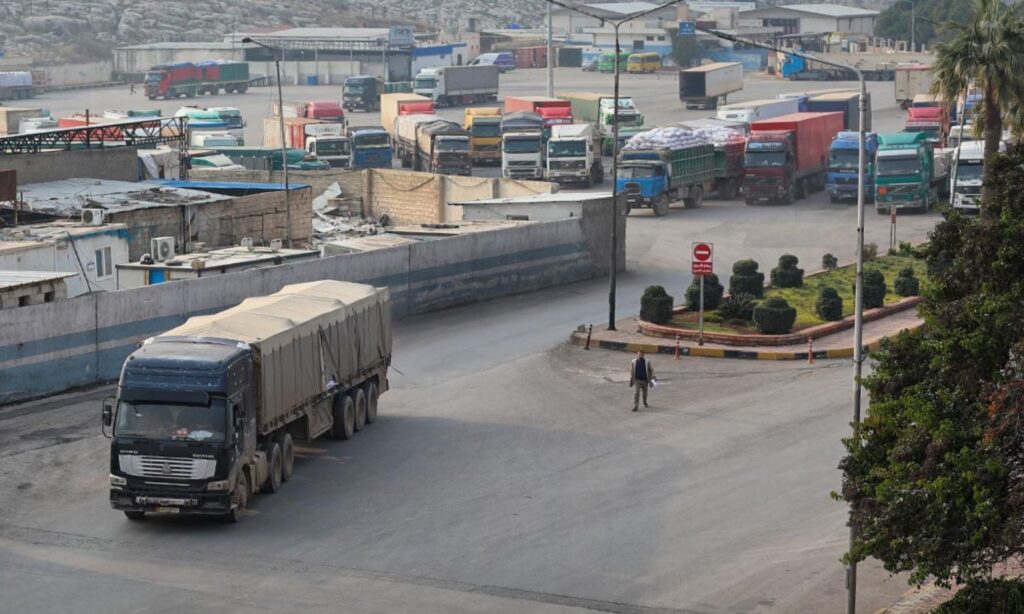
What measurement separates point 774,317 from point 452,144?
42356mm

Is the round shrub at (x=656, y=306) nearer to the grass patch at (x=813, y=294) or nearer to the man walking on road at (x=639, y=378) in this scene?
the grass patch at (x=813, y=294)

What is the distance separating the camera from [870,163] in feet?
226

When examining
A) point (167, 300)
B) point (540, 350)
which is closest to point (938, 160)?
point (540, 350)

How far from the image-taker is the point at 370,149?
276 feet

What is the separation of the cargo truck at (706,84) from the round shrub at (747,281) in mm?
69164

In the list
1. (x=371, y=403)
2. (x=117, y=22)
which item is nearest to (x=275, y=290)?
(x=371, y=403)

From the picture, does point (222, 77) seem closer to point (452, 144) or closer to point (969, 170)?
point (452, 144)

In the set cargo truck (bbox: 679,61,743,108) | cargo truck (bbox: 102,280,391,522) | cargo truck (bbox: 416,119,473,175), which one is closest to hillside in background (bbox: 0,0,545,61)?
cargo truck (bbox: 679,61,743,108)

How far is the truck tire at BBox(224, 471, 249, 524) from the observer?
25.4 metres

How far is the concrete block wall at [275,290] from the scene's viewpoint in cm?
3388

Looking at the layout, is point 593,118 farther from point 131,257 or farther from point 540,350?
point 540,350

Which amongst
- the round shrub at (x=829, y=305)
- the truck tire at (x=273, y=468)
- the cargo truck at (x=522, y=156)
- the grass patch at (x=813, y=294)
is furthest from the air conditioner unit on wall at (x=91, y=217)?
the cargo truck at (x=522, y=156)

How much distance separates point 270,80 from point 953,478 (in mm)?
138260

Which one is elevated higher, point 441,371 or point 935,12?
point 935,12
